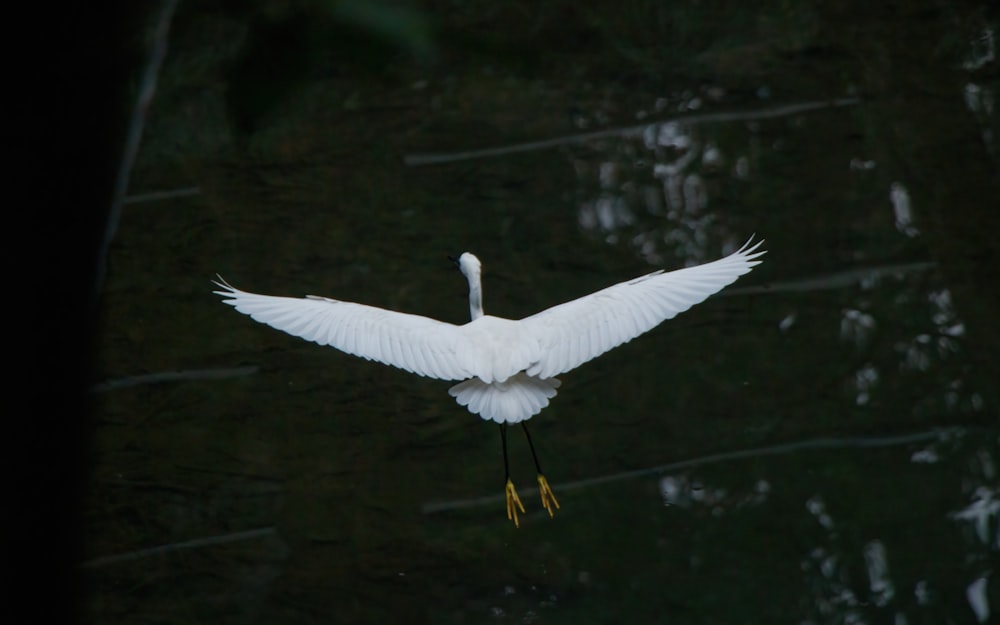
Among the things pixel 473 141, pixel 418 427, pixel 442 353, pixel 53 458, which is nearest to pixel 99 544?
pixel 418 427

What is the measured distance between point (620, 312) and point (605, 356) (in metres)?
1.23

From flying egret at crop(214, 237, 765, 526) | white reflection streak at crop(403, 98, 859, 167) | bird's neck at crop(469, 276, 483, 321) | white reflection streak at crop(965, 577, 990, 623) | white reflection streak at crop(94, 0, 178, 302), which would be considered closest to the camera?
white reflection streak at crop(94, 0, 178, 302)

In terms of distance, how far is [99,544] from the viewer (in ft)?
9.96

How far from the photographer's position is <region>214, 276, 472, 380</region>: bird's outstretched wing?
1.78m

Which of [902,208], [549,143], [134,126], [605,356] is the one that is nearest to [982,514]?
[902,208]

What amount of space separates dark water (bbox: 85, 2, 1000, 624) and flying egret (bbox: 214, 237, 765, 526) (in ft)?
3.76

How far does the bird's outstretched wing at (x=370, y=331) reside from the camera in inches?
70.2

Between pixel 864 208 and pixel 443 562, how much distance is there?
1.42m

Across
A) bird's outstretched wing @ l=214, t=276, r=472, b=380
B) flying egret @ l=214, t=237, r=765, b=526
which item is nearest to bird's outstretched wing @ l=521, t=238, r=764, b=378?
flying egret @ l=214, t=237, r=765, b=526

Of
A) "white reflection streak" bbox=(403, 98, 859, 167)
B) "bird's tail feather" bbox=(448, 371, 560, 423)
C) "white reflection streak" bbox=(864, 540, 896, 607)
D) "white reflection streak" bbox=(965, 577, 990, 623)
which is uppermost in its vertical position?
"white reflection streak" bbox=(403, 98, 859, 167)

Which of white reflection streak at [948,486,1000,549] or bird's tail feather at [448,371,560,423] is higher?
bird's tail feather at [448,371,560,423]

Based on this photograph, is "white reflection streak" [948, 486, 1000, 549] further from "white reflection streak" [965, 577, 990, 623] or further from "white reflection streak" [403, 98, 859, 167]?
"white reflection streak" [403, 98, 859, 167]

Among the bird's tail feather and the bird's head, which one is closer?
the bird's tail feather

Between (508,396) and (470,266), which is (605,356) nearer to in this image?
(470,266)
